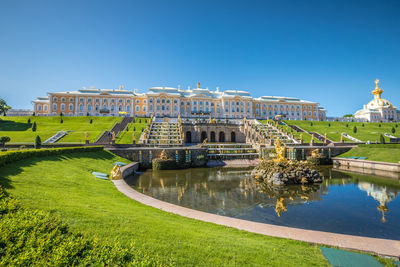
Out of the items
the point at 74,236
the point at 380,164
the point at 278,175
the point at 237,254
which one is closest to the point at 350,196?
the point at 278,175

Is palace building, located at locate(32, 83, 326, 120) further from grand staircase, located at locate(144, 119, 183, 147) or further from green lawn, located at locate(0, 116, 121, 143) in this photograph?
grand staircase, located at locate(144, 119, 183, 147)

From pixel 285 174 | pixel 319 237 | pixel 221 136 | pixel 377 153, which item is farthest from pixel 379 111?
pixel 319 237

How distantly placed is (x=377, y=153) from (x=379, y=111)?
89.4m

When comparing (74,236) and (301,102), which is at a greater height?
(301,102)

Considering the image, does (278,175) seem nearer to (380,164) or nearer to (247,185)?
(247,185)

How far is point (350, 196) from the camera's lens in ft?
45.9

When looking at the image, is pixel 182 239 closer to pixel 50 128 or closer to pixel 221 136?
pixel 221 136

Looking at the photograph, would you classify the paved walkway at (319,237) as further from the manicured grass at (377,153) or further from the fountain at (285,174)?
the manicured grass at (377,153)

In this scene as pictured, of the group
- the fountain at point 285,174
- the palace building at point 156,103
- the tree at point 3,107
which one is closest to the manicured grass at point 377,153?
the fountain at point 285,174

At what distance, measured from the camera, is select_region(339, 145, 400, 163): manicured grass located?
82.9 feet

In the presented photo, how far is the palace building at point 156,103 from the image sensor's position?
73.2 m

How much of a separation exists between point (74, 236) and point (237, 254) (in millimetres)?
3919

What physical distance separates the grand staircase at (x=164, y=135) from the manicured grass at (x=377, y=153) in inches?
1108

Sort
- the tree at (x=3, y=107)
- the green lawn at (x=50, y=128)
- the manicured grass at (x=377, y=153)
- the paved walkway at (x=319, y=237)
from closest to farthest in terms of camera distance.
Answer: the paved walkway at (x=319, y=237) < the manicured grass at (x=377, y=153) < the green lawn at (x=50, y=128) < the tree at (x=3, y=107)
